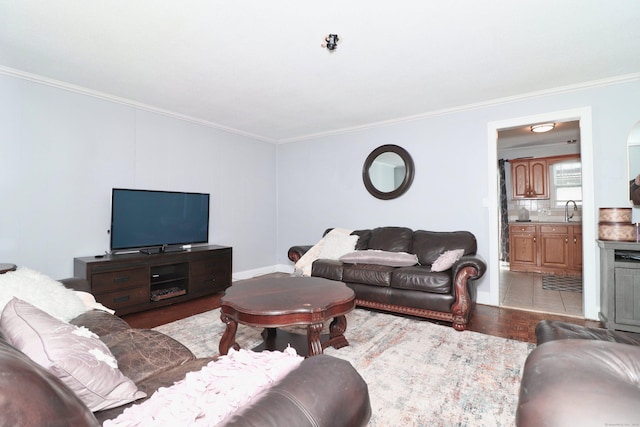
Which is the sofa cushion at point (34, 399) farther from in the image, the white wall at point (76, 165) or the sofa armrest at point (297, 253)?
the sofa armrest at point (297, 253)

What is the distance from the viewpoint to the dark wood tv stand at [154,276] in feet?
10.4

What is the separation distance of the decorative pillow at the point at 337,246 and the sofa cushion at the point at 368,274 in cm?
45

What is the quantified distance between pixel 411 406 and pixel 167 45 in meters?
3.12

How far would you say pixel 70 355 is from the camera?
1.00m

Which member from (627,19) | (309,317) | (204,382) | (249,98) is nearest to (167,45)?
(249,98)

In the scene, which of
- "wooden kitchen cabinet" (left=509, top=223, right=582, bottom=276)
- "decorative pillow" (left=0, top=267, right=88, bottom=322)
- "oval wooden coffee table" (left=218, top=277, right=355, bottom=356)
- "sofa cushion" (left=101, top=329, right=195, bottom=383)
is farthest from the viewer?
"wooden kitchen cabinet" (left=509, top=223, right=582, bottom=276)

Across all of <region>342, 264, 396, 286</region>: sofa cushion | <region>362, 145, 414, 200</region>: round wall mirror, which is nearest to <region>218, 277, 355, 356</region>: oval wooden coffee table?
<region>342, 264, 396, 286</region>: sofa cushion

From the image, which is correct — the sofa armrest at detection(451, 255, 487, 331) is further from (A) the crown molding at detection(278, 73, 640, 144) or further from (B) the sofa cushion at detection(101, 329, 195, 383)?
(B) the sofa cushion at detection(101, 329, 195, 383)

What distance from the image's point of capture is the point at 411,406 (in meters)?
1.77

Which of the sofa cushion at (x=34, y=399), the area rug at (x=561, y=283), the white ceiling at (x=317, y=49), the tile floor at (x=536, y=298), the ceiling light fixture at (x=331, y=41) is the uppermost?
the white ceiling at (x=317, y=49)

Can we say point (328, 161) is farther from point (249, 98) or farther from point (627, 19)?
point (627, 19)

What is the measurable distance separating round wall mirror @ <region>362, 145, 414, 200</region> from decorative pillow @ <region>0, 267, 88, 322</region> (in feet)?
12.4

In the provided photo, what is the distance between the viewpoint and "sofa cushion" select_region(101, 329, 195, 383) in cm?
133

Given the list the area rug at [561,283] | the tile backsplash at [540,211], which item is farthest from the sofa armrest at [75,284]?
the tile backsplash at [540,211]
